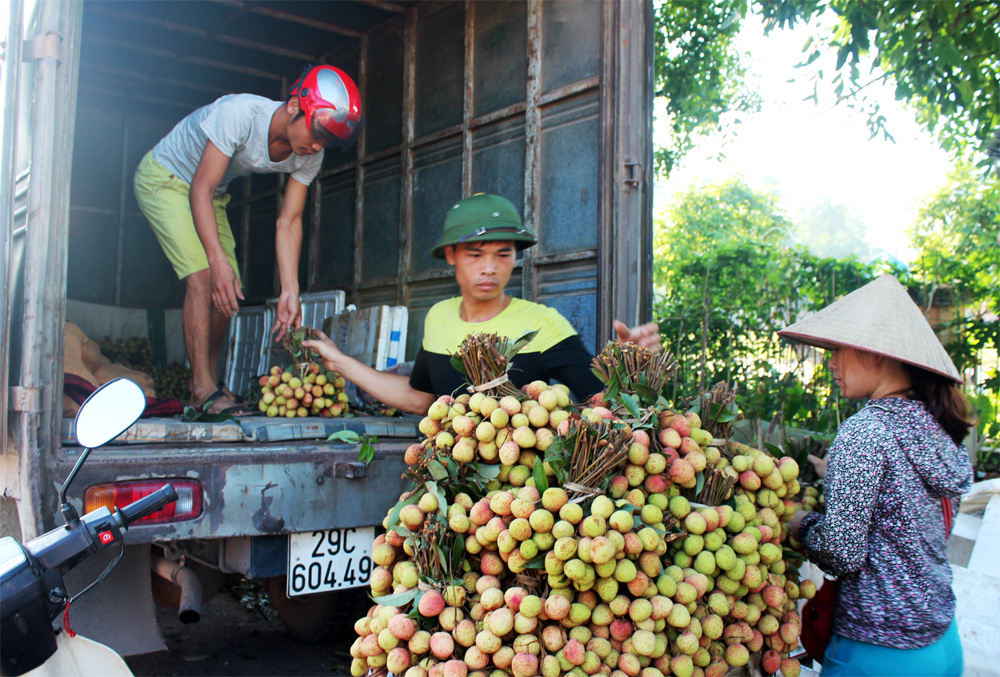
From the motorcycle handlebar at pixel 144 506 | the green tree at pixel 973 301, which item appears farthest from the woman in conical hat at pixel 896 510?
the green tree at pixel 973 301

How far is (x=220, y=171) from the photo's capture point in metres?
4.20

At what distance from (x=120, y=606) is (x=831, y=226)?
300ft

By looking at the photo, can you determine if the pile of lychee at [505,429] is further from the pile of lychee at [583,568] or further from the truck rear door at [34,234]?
the truck rear door at [34,234]

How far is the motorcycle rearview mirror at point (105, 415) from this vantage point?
1.64 meters

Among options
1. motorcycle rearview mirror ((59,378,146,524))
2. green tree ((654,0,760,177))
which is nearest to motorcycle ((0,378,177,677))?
motorcycle rearview mirror ((59,378,146,524))

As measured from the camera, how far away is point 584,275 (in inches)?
151

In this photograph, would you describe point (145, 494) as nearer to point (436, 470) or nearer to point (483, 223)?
point (436, 470)

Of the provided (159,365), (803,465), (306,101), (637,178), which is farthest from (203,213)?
(803,465)

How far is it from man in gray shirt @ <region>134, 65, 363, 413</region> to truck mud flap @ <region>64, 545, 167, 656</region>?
1.32 metres

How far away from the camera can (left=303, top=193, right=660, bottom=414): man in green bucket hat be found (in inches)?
118

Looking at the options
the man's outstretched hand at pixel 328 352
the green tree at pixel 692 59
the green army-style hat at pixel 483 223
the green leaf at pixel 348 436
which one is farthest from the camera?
the green tree at pixel 692 59

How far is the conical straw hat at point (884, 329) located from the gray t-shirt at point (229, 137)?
11.1ft

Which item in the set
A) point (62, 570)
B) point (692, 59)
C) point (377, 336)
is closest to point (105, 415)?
point (62, 570)

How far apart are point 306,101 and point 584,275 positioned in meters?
1.85
